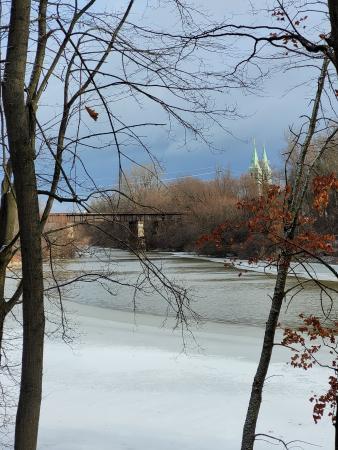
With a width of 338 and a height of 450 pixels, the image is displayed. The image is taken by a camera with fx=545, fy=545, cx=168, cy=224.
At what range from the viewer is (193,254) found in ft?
237

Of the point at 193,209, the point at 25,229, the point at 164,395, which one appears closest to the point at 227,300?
the point at 193,209

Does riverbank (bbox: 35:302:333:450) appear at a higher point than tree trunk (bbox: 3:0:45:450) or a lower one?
lower

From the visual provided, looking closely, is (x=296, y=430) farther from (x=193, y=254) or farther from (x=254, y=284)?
(x=193, y=254)

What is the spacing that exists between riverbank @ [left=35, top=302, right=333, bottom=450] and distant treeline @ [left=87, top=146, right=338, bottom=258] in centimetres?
222

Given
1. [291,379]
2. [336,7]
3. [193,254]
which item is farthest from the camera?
[193,254]

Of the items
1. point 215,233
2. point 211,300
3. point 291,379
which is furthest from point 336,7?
point 211,300

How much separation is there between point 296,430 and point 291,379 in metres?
3.20

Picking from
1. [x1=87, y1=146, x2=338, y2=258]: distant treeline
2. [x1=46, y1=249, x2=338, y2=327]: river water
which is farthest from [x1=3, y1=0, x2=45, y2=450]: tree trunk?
[x1=46, y1=249, x2=338, y2=327]: river water

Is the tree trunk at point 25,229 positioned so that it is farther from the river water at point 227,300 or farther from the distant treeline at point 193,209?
the river water at point 227,300

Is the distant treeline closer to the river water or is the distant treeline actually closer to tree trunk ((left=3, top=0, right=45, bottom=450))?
tree trunk ((left=3, top=0, right=45, bottom=450))

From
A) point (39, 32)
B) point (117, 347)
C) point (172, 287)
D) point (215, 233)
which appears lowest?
point (117, 347)

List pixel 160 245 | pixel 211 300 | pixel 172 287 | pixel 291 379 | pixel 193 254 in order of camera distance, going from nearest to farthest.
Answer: pixel 172 287 < pixel 291 379 < pixel 211 300 < pixel 193 254 < pixel 160 245

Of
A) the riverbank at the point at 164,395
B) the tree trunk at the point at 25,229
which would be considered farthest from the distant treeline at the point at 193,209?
the riverbank at the point at 164,395

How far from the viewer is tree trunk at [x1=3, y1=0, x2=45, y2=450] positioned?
102 inches
